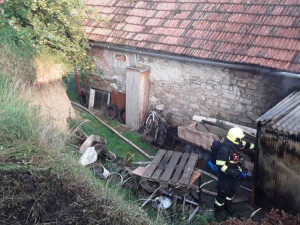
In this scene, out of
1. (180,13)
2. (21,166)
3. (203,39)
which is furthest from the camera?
(180,13)

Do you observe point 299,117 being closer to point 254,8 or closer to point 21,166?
point 254,8

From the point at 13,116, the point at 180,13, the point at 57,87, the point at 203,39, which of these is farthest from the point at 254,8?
the point at 13,116

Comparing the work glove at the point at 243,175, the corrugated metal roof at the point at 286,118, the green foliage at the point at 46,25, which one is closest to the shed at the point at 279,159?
the corrugated metal roof at the point at 286,118

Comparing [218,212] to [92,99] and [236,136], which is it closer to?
[236,136]

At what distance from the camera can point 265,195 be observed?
236 inches

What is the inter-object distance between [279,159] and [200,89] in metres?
3.47

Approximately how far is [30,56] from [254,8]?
19.7 ft

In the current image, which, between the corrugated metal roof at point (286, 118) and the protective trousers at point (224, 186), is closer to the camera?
the corrugated metal roof at point (286, 118)

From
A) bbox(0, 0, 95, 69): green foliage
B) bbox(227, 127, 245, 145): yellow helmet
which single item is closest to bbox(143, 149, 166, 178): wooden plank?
bbox(227, 127, 245, 145): yellow helmet

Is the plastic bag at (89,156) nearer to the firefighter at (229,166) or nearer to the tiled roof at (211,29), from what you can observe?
the firefighter at (229,166)

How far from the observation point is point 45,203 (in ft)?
11.4

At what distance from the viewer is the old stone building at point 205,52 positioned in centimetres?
704

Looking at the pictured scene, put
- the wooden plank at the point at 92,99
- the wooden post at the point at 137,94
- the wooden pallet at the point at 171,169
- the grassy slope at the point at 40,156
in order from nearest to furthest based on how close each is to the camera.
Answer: the grassy slope at the point at 40,156 → the wooden pallet at the point at 171,169 → the wooden post at the point at 137,94 → the wooden plank at the point at 92,99

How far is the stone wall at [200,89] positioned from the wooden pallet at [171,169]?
8.14 feet
